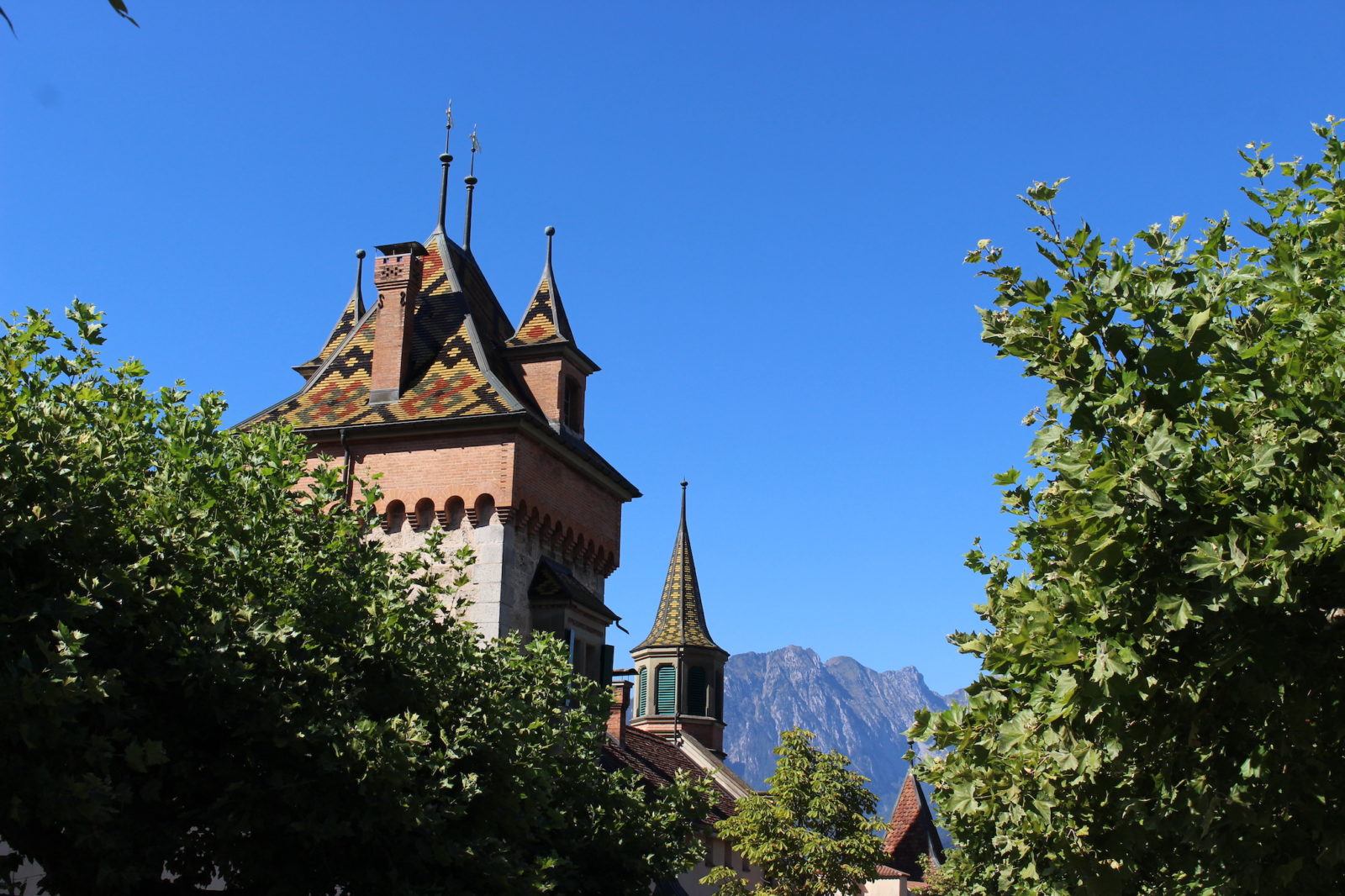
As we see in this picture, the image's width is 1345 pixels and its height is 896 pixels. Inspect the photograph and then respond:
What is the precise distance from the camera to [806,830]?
112ft

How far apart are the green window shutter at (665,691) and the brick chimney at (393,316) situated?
31430 millimetres

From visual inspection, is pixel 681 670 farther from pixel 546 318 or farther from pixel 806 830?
pixel 546 318

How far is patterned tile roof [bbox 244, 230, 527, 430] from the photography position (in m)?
27.8

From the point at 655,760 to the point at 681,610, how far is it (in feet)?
58.5

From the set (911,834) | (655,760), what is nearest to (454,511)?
(655,760)

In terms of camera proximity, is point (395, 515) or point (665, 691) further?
point (665, 691)

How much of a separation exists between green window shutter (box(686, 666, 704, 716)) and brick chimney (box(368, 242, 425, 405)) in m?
32.0

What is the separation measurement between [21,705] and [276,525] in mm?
4680

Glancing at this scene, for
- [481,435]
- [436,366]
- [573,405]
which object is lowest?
[481,435]

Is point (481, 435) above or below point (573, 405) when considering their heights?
below

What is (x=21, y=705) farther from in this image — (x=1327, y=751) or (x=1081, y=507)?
(x=1327, y=751)

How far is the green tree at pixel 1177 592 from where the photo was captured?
27.3 feet

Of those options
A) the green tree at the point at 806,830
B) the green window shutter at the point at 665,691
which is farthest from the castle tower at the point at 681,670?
the green tree at the point at 806,830

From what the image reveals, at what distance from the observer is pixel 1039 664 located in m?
9.24
